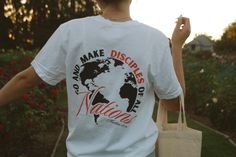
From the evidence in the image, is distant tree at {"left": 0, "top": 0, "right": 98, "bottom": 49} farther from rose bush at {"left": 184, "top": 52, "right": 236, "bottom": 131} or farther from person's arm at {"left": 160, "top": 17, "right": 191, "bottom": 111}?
person's arm at {"left": 160, "top": 17, "right": 191, "bottom": 111}

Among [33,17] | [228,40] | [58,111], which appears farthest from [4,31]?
[228,40]

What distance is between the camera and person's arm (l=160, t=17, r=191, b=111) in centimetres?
230

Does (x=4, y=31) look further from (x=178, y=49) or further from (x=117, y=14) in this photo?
(x=117, y=14)

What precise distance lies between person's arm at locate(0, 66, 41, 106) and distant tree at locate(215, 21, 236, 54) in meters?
63.7

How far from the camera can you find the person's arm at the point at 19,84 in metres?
2.16

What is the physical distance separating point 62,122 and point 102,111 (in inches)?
379

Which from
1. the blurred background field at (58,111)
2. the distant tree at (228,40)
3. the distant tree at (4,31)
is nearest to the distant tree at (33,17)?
the distant tree at (4,31)

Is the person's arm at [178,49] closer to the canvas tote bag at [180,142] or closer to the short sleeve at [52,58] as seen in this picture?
the canvas tote bag at [180,142]

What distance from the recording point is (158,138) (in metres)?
2.32

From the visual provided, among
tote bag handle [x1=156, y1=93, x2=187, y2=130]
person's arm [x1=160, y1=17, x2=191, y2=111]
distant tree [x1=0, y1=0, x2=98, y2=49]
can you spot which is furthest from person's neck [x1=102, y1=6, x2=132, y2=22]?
distant tree [x1=0, y1=0, x2=98, y2=49]

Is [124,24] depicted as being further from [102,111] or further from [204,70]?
[204,70]

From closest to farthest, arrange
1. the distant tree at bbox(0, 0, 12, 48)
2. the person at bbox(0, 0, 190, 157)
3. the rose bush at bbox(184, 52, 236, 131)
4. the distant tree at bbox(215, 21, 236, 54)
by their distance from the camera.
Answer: the person at bbox(0, 0, 190, 157) → the rose bush at bbox(184, 52, 236, 131) → the distant tree at bbox(0, 0, 12, 48) → the distant tree at bbox(215, 21, 236, 54)

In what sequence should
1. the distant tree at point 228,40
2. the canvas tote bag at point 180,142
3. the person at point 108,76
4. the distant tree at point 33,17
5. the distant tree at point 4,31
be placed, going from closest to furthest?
the person at point 108,76, the canvas tote bag at point 180,142, the distant tree at point 33,17, the distant tree at point 4,31, the distant tree at point 228,40

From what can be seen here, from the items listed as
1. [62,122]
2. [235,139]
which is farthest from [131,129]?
[62,122]
